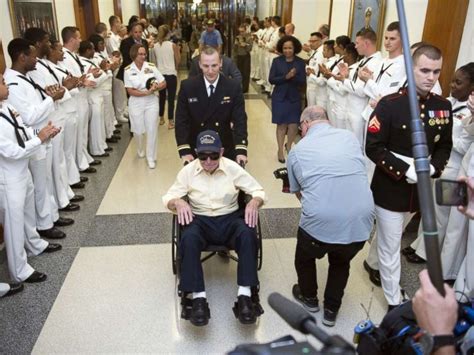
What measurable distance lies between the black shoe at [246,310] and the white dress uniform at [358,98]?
273 centimetres

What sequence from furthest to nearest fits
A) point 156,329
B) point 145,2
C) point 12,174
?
point 145,2, point 12,174, point 156,329

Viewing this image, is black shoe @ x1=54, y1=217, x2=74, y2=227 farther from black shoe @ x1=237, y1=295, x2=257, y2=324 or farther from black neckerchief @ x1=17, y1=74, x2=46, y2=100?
black shoe @ x1=237, y1=295, x2=257, y2=324

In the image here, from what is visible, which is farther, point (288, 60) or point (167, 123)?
point (167, 123)

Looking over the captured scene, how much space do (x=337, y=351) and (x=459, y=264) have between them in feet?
9.41

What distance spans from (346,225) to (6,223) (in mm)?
2475

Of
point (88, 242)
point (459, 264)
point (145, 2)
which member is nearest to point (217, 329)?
point (88, 242)

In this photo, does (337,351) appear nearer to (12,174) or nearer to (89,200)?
(12,174)

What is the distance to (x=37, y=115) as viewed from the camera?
11.9ft

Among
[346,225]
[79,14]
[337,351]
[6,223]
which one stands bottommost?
[6,223]

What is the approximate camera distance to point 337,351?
0.87 m

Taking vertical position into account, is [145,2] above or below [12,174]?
above

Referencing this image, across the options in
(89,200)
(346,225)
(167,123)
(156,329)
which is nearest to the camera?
(346,225)

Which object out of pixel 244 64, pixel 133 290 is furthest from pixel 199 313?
pixel 244 64

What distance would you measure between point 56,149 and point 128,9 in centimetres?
919
